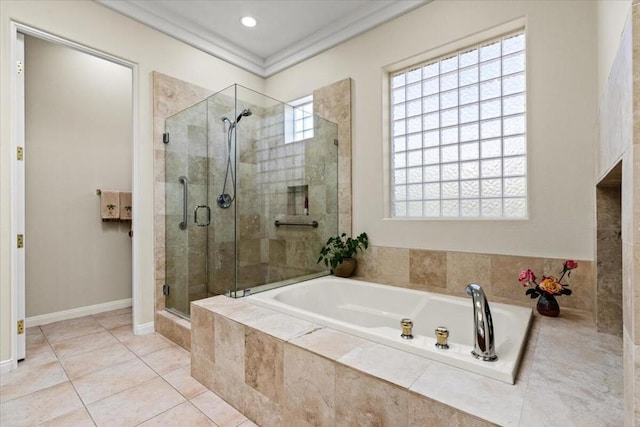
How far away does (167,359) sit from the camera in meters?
2.16

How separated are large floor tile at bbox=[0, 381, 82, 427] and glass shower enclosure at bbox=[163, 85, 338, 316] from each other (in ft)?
3.04

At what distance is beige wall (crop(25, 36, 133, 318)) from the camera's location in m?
2.87

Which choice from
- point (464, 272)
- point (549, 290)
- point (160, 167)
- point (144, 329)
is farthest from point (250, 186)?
point (549, 290)

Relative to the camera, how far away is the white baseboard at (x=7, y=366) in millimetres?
1944

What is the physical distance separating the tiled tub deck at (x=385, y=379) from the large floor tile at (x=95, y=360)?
0.83 meters

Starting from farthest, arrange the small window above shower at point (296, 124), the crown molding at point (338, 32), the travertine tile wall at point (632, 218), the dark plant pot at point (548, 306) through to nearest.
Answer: the small window above shower at point (296, 124) → the crown molding at point (338, 32) → the dark plant pot at point (548, 306) → the travertine tile wall at point (632, 218)

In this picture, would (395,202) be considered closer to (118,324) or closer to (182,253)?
(182,253)

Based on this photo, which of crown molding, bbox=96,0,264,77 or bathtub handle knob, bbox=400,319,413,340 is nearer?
bathtub handle knob, bbox=400,319,413,340

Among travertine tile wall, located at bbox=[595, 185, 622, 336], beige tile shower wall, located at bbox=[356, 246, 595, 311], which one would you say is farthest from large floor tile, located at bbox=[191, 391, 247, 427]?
travertine tile wall, located at bbox=[595, 185, 622, 336]

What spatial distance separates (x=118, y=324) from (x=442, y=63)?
366cm

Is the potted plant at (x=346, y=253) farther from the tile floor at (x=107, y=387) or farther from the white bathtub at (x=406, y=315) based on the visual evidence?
the tile floor at (x=107, y=387)

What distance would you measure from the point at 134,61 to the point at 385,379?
2.98 metres

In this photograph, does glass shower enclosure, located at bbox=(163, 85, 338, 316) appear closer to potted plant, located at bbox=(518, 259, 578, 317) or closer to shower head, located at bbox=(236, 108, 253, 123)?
shower head, located at bbox=(236, 108, 253, 123)

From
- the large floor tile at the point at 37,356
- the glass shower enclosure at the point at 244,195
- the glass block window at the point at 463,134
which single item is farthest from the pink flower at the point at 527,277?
the large floor tile at the point at 37,356
